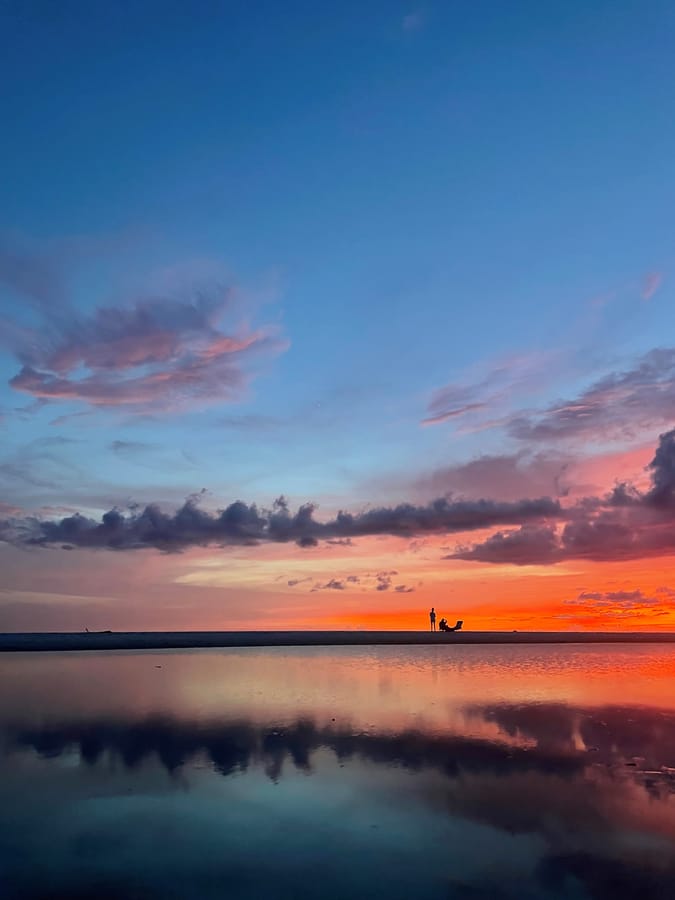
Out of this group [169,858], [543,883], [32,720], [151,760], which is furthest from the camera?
[32,720]

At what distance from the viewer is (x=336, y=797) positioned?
659 inches

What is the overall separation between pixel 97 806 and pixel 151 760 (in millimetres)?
4495

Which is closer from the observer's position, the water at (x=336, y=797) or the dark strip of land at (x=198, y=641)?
the water at (x=336, y=797)

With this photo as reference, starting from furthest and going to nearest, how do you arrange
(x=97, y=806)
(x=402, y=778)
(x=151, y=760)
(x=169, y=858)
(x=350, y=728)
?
(x=350, y=728) < (x=151, y=760) < (x=402, y=778) < (x=97, y=806) < (x=169, y=858)

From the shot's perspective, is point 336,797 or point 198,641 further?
point 198,641

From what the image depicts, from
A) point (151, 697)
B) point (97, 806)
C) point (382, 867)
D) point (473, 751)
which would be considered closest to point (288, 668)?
point (151, 697)

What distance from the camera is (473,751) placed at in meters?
21.7

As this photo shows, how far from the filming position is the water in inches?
479

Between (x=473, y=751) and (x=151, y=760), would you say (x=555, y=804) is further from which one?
(x=151, y=760)

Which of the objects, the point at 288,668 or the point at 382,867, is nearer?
the point at 382,867

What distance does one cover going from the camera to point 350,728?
25.5 metres

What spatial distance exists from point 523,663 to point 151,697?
1464 inches

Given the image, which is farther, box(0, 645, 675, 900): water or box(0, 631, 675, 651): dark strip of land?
box(0, 631, 675, 651): dark strip of land

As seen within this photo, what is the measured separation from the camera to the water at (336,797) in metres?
12.2
